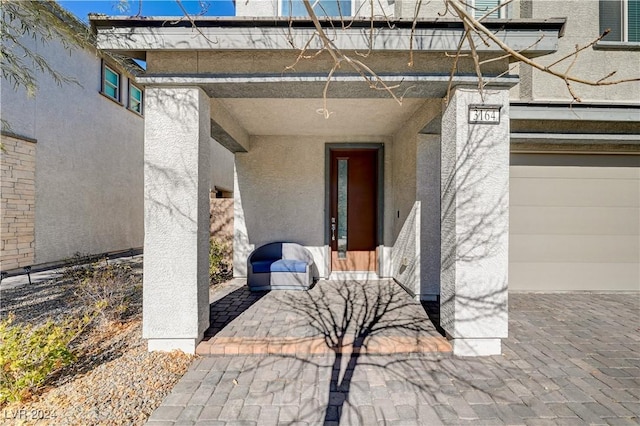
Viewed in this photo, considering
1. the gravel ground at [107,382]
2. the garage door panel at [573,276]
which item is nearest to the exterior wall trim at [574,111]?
the garage door panel at [573,276]

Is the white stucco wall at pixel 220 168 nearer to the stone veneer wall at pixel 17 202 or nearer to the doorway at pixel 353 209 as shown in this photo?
the stone veneer wall at pixel 17 202

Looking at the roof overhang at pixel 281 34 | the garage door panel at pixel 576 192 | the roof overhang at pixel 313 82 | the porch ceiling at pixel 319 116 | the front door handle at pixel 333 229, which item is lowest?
the front door handle at pixel 333 229

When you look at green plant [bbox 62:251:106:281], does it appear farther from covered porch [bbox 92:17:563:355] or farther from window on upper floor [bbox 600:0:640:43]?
window on upper floor [bbox 600:0:640:43]

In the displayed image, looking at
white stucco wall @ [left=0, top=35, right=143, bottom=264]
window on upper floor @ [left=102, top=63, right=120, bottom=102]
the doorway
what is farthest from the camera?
window on upper floor @ [left=102, top=63, right=120, bottom=102]

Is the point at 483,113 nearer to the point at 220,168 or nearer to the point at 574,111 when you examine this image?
the point at 574,111

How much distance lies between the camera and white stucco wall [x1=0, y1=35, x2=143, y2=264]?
6.83m

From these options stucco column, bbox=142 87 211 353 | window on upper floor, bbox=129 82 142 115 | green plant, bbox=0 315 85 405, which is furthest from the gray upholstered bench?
window on upper floor, bbox=129 82 142 115

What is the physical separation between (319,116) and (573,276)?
18.0ft

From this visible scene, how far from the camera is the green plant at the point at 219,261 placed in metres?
5.86

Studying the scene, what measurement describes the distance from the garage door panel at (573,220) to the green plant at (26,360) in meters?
6.59

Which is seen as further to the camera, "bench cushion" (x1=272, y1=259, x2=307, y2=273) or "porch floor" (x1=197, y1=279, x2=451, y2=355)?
"bench cushion" (x1=272, y1=259, x2=307, y2=273)

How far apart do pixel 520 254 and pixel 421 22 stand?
450cm

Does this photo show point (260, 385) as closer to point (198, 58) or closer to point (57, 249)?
point (198, 58)

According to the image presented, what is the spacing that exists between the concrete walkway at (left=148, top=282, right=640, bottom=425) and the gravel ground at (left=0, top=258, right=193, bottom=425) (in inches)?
7.6
